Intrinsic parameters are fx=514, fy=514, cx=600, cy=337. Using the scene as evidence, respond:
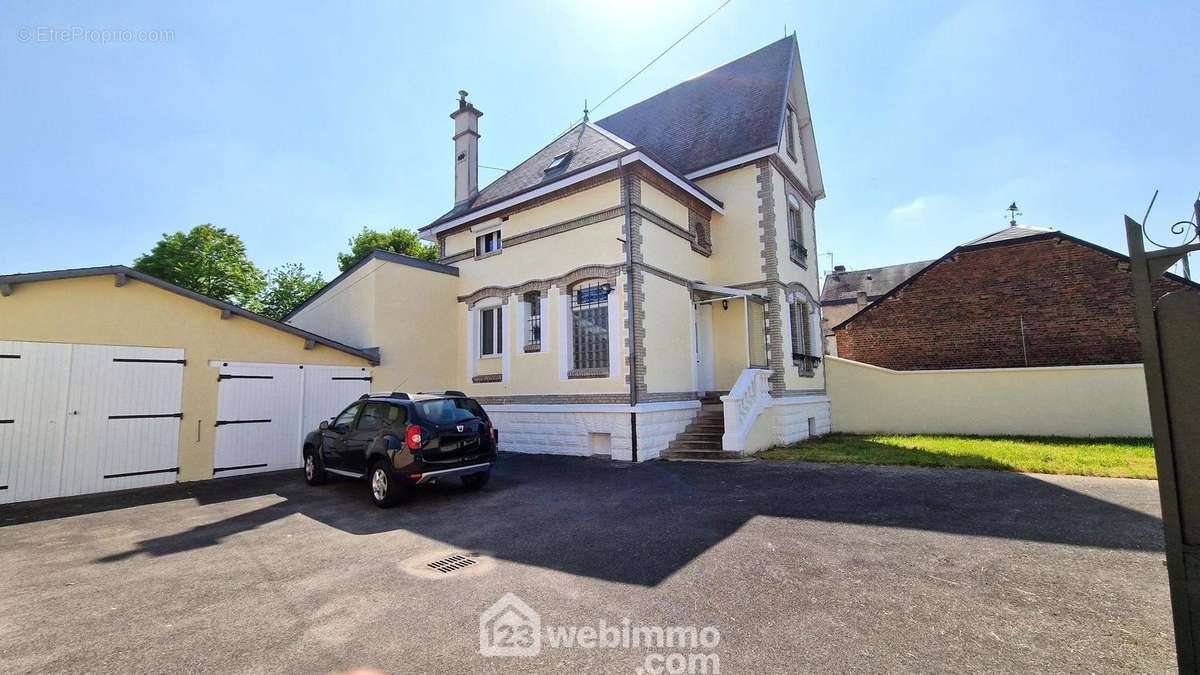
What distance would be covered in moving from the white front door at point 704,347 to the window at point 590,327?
2.92 m

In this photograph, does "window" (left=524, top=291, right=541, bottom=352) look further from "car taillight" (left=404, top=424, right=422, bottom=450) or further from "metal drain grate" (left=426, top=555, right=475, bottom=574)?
"metal drain grate" (left=426, top=555, right=475, bottom=574)

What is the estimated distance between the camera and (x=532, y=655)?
310cm

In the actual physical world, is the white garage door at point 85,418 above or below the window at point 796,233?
below

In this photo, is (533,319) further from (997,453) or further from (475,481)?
(997,453)

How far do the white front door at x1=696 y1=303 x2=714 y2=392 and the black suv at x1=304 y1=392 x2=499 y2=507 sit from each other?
6.68 metres

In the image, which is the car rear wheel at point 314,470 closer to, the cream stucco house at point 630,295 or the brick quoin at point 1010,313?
the cream stucco house at point 630,295

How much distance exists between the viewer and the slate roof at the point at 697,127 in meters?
13.2

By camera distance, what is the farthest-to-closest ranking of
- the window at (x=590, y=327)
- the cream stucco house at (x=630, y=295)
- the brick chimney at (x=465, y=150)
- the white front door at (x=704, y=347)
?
the brick chimney at (x=465, y=150), the white front door at (x=704, y=347), the window at (x=590, y=327), the cream stucco house at (x=630, y=295)

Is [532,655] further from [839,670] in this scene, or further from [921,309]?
[921,309]

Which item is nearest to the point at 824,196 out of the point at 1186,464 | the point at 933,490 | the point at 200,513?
the point at 933,490

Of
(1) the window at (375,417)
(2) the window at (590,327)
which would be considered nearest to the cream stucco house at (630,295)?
(2) the window at (590,327)

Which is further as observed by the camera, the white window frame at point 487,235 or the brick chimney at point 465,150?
the brick chimney at point 465,150

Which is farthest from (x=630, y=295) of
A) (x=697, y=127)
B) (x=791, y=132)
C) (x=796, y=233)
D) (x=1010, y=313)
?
(x=1010, y=313)

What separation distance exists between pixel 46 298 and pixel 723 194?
Answer: 13.6 m
